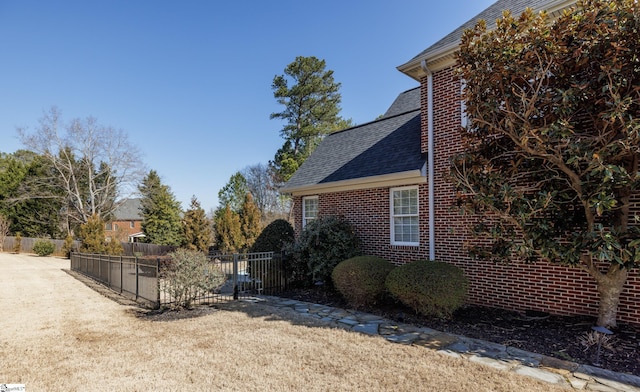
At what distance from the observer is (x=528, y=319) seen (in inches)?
243

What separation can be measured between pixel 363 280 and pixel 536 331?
3.06 metres

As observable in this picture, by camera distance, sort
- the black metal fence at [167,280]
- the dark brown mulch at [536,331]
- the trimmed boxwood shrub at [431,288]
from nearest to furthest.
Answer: the dark brown mulch at [536,331] → the trimmed boxwood shrub at [431,288] → the black metal fence at [167,280]

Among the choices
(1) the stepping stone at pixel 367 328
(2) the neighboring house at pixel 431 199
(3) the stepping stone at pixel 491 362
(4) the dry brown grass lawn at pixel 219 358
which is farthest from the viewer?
(2) the neighboring house at pixel 431 199

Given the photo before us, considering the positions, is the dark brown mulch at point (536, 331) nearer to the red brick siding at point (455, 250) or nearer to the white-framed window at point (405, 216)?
the red brick siding at point (455, 250)

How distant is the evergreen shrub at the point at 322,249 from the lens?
861 centimetres

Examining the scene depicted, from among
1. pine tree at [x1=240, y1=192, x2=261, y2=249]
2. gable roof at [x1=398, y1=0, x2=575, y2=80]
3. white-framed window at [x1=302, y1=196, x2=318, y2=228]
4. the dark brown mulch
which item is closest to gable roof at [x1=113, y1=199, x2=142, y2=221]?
pine tree at [x1=240, y1=192, x2=261, y2=249]

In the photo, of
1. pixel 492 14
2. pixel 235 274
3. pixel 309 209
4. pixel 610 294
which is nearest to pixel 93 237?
pixel 309 209

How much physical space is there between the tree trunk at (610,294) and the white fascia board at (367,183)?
3.83 metres

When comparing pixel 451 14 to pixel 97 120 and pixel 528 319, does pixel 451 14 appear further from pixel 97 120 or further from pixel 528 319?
pixel 97 120

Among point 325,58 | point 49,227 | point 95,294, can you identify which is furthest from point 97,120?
point 95,294

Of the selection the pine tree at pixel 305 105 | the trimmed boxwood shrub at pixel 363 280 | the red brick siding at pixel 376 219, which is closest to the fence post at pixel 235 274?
the trimmed boxwood shrub at pixel 363 280

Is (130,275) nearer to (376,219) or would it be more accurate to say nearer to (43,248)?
(376,219)

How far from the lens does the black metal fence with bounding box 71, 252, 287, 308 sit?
7.50 meters

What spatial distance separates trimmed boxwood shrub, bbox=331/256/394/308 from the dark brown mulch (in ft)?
0.81
